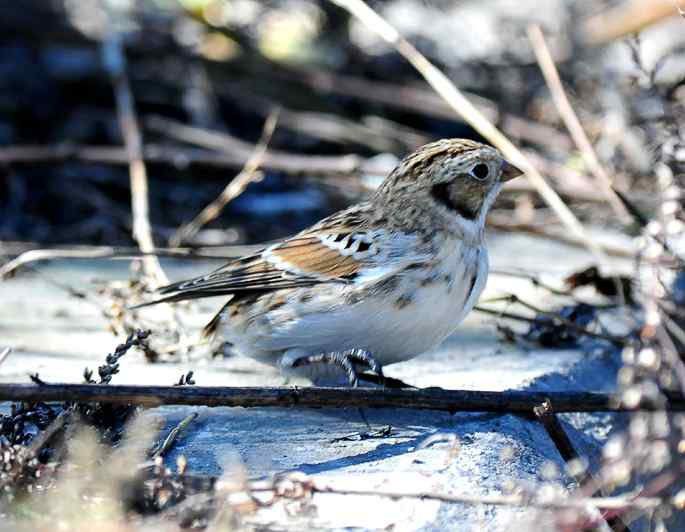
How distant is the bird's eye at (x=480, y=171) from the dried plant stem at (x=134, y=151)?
124 cm

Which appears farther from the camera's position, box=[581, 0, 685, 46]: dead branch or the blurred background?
box=[581, 0, 685, 46]: dead branch

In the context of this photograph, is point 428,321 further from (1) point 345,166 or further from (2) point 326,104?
(2) point 326,104

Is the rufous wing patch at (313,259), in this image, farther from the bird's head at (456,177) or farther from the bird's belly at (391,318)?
the bird's head at (456,177)

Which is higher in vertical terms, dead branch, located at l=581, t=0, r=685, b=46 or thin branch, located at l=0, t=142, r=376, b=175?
dead branch, located at l=581, t=0, r=685, b=46

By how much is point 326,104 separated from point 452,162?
308 centimetres

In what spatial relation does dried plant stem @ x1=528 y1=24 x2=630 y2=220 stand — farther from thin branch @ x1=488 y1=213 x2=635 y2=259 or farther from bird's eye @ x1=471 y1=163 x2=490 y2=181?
bird's eye @ x1=471 y1=163 x2=490 y2=181

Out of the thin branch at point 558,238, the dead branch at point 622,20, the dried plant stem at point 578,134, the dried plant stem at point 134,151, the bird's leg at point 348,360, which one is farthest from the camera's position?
the dead branch at point 622,20

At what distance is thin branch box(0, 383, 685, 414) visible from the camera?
8.51ft

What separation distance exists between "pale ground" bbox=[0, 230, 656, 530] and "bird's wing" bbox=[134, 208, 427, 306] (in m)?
0.30

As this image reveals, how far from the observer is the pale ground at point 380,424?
8.39ft

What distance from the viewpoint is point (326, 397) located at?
9.31 ft

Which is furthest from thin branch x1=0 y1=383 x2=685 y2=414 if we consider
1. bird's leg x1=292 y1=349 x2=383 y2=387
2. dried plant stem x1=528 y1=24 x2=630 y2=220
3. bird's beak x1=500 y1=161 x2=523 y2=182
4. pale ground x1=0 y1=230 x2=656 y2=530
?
dried plant stem x1=528 y1=24 x2=630 y2=220

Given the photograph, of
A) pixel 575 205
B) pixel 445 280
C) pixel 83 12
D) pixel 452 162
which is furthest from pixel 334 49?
pixel 445 280

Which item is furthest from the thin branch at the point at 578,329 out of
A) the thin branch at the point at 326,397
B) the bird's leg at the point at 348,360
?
the thin branch at the point at 326,397
